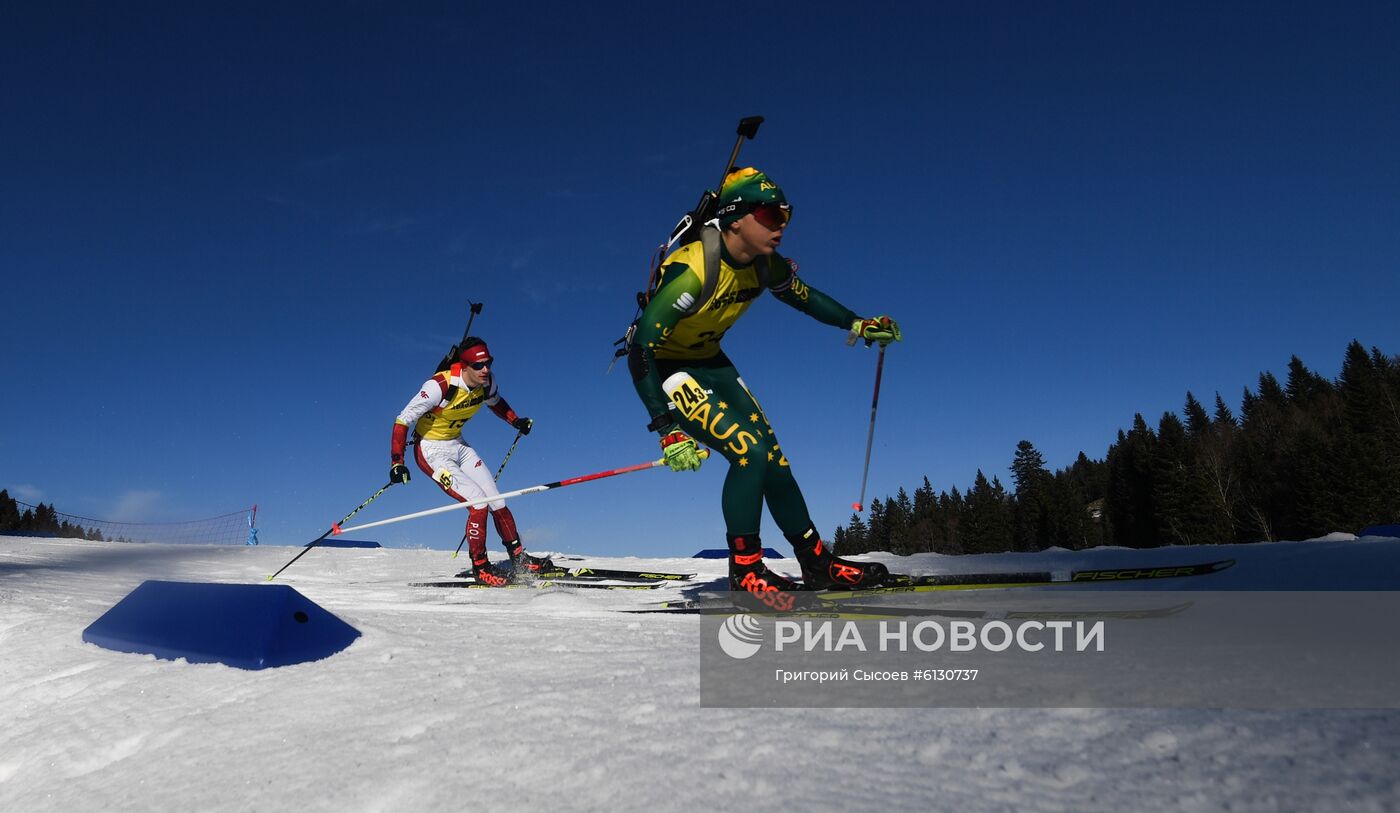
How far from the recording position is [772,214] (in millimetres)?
3895

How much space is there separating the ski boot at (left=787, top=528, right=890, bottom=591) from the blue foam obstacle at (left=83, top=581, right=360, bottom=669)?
235cm

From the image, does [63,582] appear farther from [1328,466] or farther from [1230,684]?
[1328,466]

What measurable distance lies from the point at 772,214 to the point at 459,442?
4.85 metres

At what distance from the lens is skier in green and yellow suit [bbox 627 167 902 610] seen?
12.0 feet

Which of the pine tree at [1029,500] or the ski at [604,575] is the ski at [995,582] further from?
the pine tree at [1029,500]

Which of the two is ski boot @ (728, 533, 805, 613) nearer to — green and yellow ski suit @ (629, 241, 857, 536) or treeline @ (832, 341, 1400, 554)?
green and yellow ski suit @ (629, 241, 857, 536)

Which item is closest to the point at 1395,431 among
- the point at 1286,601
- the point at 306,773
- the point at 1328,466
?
the point at 1328,466

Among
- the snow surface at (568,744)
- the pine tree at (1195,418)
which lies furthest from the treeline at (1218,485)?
the snow surface at (568,744)

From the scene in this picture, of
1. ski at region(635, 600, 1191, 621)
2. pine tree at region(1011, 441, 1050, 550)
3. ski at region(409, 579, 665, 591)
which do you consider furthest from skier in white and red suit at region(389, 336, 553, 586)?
pine tree at region(1011, 441, 1050, 550)

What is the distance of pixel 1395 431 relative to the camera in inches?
1956

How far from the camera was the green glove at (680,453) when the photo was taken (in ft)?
11.6

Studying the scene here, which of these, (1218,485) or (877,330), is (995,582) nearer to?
(877,330)

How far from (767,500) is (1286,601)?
236cm

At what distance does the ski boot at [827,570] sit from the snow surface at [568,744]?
168 cm
